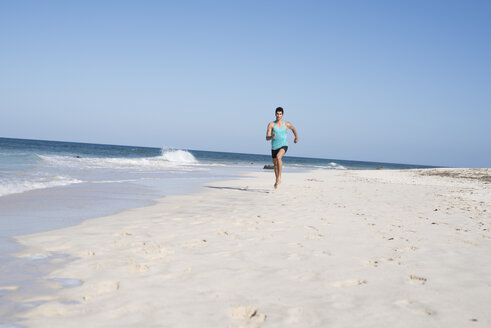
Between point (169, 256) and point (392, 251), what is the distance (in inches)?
87.8

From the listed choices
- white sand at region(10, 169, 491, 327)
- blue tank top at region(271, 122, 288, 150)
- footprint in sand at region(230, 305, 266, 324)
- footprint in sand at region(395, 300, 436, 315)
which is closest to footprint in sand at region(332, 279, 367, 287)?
white sand at region(10, 169, 491, 327)

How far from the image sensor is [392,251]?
3727mm

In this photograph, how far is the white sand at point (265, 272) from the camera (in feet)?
7.20

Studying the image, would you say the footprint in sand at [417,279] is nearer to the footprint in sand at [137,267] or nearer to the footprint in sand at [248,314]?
the footprint in sand at [248,314]

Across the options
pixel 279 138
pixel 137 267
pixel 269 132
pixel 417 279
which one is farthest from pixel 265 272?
pixel 279 138

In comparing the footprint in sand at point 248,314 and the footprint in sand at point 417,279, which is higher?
the footprint in sand at point 417,279

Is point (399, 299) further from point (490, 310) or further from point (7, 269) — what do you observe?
point (7, 269)

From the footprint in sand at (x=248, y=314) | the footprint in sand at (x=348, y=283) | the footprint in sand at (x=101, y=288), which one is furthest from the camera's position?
the footprint in sand at (x=348, y=283)

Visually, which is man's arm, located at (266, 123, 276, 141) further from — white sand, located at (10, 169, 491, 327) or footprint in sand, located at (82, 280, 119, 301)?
footprint in sand, located at (82, 280, 119, 301)

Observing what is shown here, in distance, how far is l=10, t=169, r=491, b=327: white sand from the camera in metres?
2.19

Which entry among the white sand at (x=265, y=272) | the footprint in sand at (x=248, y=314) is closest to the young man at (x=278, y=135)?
the white sand at (x=265, y=272)

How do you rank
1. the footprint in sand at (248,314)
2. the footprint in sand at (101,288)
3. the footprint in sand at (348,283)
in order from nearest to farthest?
the footprint in sand at (248,314) → the footprint in sand at (101,288) → the footprint in sand at (348,283)

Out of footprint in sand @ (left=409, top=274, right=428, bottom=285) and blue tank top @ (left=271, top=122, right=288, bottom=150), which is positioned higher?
blue tank top @ (left=271, top=122, right=288, bottom=150)

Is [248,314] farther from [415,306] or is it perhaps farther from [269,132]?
[269,132]
